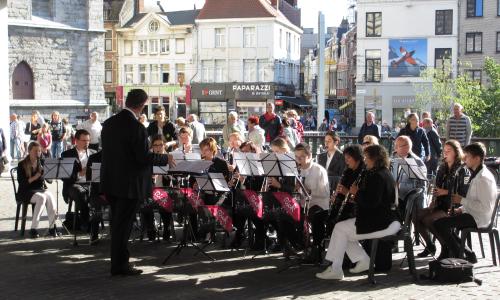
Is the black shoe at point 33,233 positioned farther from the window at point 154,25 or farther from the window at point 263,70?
the window at point 154,25

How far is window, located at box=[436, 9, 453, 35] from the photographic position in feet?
176

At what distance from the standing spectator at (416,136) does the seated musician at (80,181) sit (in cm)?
629

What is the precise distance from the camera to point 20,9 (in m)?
34.4

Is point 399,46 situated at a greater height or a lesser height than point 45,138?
greater

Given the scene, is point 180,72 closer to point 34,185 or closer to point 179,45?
point 179,45

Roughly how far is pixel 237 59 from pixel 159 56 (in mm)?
8369

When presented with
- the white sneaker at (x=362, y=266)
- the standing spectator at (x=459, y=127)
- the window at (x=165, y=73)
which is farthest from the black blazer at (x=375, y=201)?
the window at (x=165, y=73)

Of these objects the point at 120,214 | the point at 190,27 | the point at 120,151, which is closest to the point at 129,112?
the point at 120,151

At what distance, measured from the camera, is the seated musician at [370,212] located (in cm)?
796

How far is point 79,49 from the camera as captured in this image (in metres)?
37.3

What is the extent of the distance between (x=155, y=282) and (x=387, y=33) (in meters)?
48.8

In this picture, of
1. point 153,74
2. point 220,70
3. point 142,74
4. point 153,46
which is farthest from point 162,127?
point 142,74

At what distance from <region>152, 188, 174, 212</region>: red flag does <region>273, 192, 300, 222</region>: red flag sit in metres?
1.65

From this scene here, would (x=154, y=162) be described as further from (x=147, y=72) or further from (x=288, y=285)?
(x=147, y=72)
